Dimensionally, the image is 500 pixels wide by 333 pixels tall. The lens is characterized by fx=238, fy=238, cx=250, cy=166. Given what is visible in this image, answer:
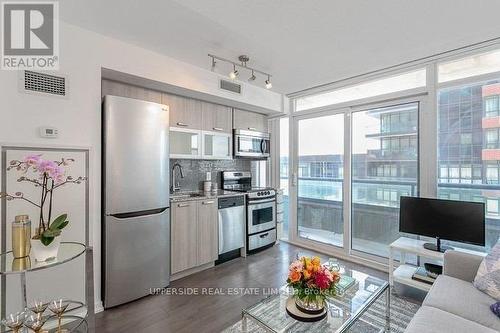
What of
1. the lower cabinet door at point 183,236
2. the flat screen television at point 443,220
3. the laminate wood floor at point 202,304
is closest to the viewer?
the laminate wood floor at point 202,304

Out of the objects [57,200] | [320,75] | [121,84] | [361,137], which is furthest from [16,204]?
[361,137]

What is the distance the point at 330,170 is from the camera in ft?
12.3

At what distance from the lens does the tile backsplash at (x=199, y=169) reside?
11.5ft

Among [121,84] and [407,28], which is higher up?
[407,28]

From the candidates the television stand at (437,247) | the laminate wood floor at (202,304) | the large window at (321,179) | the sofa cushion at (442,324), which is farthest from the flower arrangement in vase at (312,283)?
the large window at (321,179)

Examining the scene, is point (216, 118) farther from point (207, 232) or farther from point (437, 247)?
point (437, 247)

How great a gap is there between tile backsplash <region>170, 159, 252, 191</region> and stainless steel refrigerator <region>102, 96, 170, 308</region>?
0.87 meters

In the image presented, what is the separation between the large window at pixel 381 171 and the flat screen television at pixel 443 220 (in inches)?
18.2

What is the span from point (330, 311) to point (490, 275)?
1157mm

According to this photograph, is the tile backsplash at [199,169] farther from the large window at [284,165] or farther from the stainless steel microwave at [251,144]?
the large window at [284,165]

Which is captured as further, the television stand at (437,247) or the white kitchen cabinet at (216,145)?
the white kitchen cabinet at (216,145)

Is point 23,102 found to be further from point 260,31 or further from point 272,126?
point 272,126

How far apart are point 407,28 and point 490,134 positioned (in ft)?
4.58

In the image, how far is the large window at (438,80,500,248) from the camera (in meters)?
2.42
